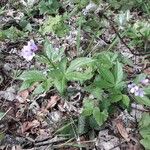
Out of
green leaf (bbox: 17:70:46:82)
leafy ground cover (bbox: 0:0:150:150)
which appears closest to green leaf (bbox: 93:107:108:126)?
leafy ground cover (bbox: 0:0:150:150)

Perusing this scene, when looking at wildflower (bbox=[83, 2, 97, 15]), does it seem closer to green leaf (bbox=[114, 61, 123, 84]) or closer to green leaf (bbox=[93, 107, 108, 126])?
green leaf (bbox=[114, 61, 123, 84])

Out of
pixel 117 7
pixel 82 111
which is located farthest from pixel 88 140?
pixel 117 7

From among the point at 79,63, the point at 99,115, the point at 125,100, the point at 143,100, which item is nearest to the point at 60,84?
the point at 79,63

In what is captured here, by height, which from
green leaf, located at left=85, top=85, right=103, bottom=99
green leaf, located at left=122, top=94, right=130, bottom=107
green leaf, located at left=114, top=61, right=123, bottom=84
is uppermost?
green leaf, located at left=114, top=61, right=123, bottom=84

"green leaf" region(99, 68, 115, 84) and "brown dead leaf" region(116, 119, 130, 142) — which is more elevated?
"green leaf" region(99, 68, 115, 84)

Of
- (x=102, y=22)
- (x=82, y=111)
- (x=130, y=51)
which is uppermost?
(x=102, y=22)

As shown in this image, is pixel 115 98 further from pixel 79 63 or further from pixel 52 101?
pixel 52 101

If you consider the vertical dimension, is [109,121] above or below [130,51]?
below

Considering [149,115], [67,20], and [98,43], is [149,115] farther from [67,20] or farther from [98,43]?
[67,20]
